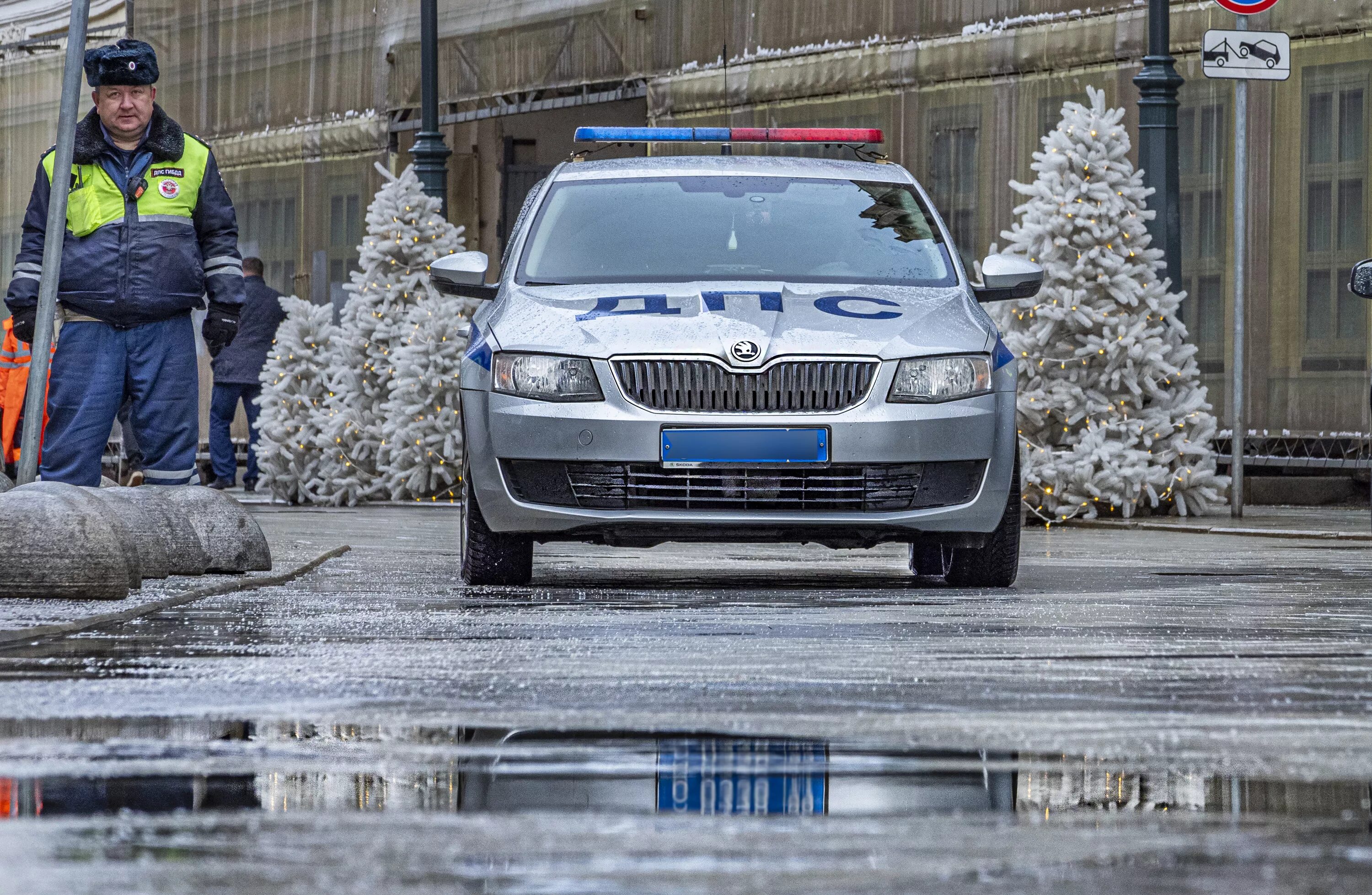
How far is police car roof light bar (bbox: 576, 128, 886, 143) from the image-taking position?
10.8 meters

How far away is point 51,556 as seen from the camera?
24.8 feet

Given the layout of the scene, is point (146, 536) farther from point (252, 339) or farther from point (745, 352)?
point (252, 339)

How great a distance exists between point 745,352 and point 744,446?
0.99 ft

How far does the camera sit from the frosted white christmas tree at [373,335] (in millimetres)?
18203

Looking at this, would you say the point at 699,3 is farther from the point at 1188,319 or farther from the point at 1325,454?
the point at 1325,454

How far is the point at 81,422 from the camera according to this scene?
31.5ft

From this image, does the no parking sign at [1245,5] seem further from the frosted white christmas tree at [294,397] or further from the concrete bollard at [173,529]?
the concrete bollard at [173,529]

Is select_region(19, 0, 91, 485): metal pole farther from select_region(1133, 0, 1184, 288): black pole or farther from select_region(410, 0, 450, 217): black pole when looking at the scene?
select_region(410, 0, 450, 217): black pole

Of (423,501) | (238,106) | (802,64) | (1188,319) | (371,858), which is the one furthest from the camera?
(238,106)

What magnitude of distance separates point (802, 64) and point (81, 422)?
13796 mm

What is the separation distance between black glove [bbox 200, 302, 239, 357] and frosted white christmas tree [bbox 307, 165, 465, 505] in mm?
8201

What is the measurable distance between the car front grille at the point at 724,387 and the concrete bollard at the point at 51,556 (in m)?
1.89

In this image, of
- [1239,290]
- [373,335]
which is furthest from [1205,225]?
[373,335]

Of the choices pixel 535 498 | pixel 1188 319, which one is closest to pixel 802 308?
pixel 535 498
